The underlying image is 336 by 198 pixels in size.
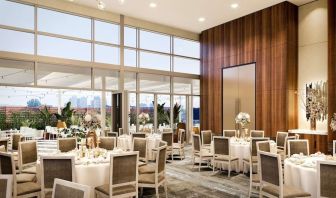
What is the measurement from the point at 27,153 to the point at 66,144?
0.85 meters

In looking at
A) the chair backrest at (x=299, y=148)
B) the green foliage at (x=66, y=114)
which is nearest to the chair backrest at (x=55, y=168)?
the chair backrest at (x=299, y=148)

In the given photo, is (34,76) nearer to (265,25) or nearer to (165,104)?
(165,104)

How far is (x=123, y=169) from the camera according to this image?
371cm

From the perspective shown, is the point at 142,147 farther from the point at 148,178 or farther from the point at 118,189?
the point at 118,189

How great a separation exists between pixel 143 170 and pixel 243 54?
6823 mm

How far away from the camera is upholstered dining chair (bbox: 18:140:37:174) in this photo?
4.98 meters

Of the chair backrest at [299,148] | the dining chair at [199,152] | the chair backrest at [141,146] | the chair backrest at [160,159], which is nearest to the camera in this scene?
the chair backrest at [160,159]

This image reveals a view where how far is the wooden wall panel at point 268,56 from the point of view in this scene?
8.70m

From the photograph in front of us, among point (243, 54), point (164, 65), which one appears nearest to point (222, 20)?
point (243, 54)

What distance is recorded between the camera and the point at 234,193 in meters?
5.07

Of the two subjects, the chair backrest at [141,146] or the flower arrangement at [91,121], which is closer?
the flower arrangement at [91,121]

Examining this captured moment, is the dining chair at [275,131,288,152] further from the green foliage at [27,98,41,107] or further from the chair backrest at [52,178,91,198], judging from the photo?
the green foliage at [27,98,41,107]

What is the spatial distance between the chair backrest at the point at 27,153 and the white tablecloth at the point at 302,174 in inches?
180

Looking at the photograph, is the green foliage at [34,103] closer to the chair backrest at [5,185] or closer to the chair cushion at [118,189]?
the chair cushion at [118,189]
